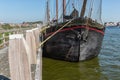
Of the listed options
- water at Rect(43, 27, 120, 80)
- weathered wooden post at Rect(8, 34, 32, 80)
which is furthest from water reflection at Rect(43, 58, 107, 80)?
weathered wooden post at Rect(8, 34, 32, 80)

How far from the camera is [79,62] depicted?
15961mm

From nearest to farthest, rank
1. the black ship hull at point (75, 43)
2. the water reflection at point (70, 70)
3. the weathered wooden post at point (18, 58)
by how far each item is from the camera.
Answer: the weathered wooden post at point (18, 58), the water reflection at point (70, 70), the black ship hull at point (75, 43)

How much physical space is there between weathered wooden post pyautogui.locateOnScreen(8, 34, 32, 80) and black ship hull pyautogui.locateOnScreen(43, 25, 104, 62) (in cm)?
1121

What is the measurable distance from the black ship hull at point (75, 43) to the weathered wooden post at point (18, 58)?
1121 cm

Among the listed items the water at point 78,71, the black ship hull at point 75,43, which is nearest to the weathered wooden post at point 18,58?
the water at point 78,71

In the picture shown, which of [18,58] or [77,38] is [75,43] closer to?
[77,38]

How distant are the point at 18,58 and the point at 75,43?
1155 cm

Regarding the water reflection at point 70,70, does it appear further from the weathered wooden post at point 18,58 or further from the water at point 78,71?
the weathered wooden post at point 18,58

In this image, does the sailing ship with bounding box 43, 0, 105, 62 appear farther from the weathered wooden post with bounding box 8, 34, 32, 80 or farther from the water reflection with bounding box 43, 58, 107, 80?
the weathered wooden post with bounding box 8, 34, 32, 80

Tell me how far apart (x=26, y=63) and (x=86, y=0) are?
12.5 meters

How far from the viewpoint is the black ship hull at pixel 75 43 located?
15695 mm

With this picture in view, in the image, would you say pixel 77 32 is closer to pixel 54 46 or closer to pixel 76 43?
pixel 76 43

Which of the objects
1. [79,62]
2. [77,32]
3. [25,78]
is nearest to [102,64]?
[79,62]

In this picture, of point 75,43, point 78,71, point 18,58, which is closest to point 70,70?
point 78,71
